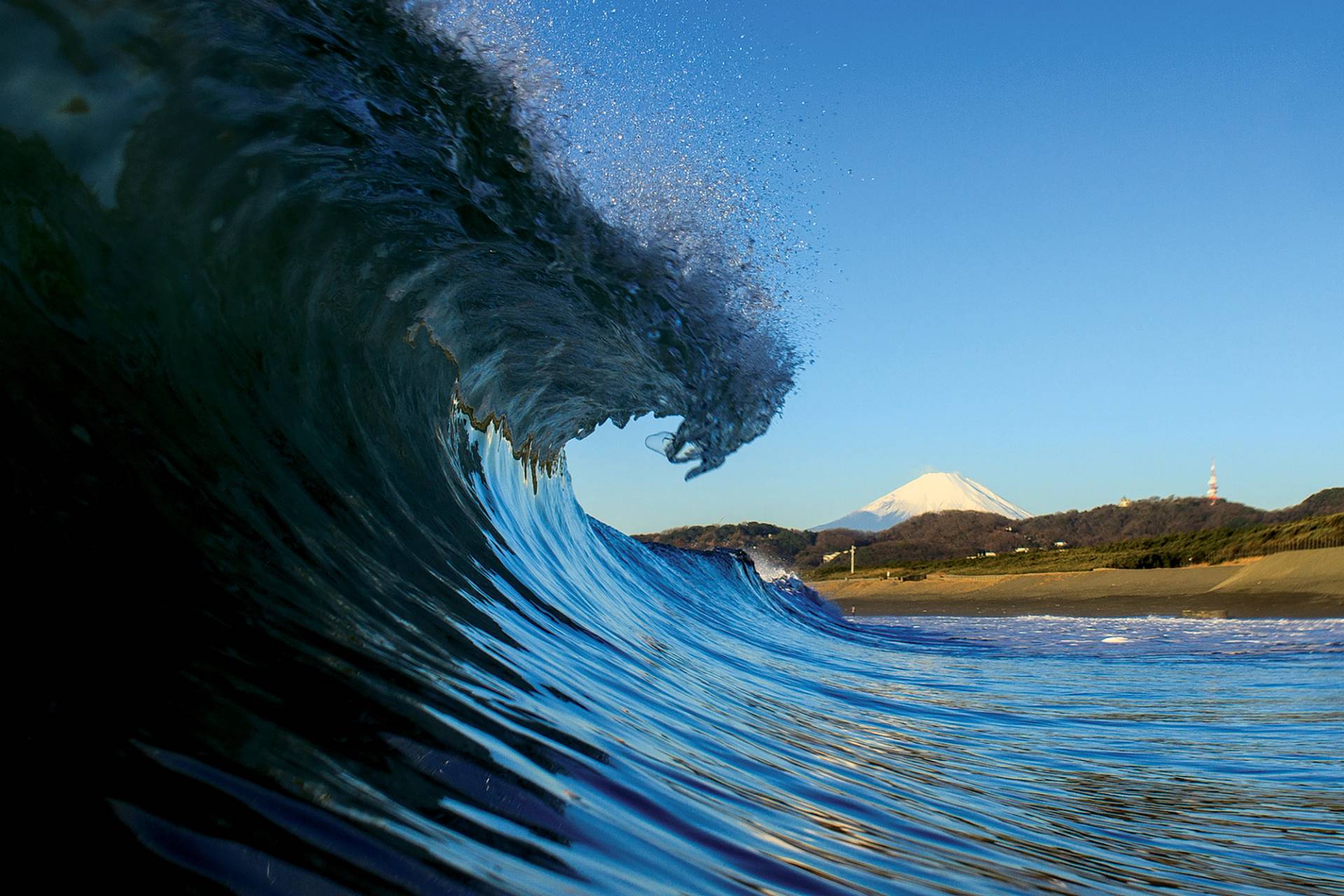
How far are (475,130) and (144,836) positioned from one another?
261 centimetres

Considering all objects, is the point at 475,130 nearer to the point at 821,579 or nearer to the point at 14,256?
the point at 14,256

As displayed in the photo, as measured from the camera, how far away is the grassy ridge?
22875 millimetres

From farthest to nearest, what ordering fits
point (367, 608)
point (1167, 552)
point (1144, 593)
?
1. point (1167, 552)
2. point (1144, 593)
3. point (367, 608)

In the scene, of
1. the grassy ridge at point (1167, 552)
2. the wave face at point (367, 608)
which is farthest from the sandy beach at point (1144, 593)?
the wave face at point (367, 608)

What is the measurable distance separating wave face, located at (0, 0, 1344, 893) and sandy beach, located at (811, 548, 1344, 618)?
1411 cm

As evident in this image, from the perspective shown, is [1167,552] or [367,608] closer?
[367,608]

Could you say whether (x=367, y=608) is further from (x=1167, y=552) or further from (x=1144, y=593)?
(x=1167, y=552)

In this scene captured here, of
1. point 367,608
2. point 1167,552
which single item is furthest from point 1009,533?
point 367,608

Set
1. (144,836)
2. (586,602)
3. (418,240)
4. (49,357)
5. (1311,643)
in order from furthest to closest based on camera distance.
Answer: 1. (1311,643)
2. (586,602)
3. (418,240)
4. (49,357)
5. (144,836)

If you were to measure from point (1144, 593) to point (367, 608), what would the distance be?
22.9 meters

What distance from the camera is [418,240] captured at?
3369mm

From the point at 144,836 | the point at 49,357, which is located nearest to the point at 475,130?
the point at 49,357

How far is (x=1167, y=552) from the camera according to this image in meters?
27.9

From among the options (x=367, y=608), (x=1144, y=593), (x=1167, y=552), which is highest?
(x=1167, y=552)
